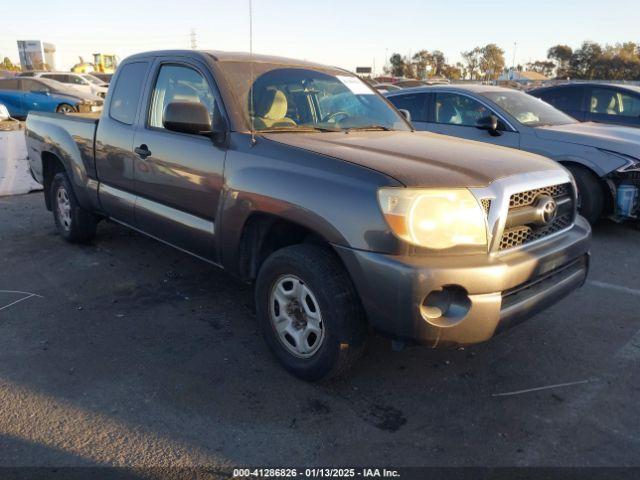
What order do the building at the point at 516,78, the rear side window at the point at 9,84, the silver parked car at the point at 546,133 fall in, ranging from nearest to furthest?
the silver parked car at the point at 546,133 → the rear side window at the point at 9,84 → the building at the point at 516,78

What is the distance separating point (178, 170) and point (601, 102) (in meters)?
7.35

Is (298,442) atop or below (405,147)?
below

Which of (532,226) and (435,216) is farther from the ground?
(435,216)

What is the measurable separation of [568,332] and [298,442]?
85.4 inches

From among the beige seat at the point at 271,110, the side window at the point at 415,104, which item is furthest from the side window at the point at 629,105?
the beige seat at the point at 271,110

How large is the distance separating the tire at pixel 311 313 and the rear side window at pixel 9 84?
60.0 feet

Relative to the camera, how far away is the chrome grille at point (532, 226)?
2787 millimetres

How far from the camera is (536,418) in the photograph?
109 inches

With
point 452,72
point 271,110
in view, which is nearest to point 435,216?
point 271,110

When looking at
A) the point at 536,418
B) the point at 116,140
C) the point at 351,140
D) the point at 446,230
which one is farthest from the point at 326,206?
the point at 116,140

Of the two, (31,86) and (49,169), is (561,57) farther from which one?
(49,169)

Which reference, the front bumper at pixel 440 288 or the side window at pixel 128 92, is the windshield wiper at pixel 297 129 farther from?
the side window at pixel 128 92

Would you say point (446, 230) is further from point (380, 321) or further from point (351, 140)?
point (351, 140)

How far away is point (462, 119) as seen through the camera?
7.04 meters
